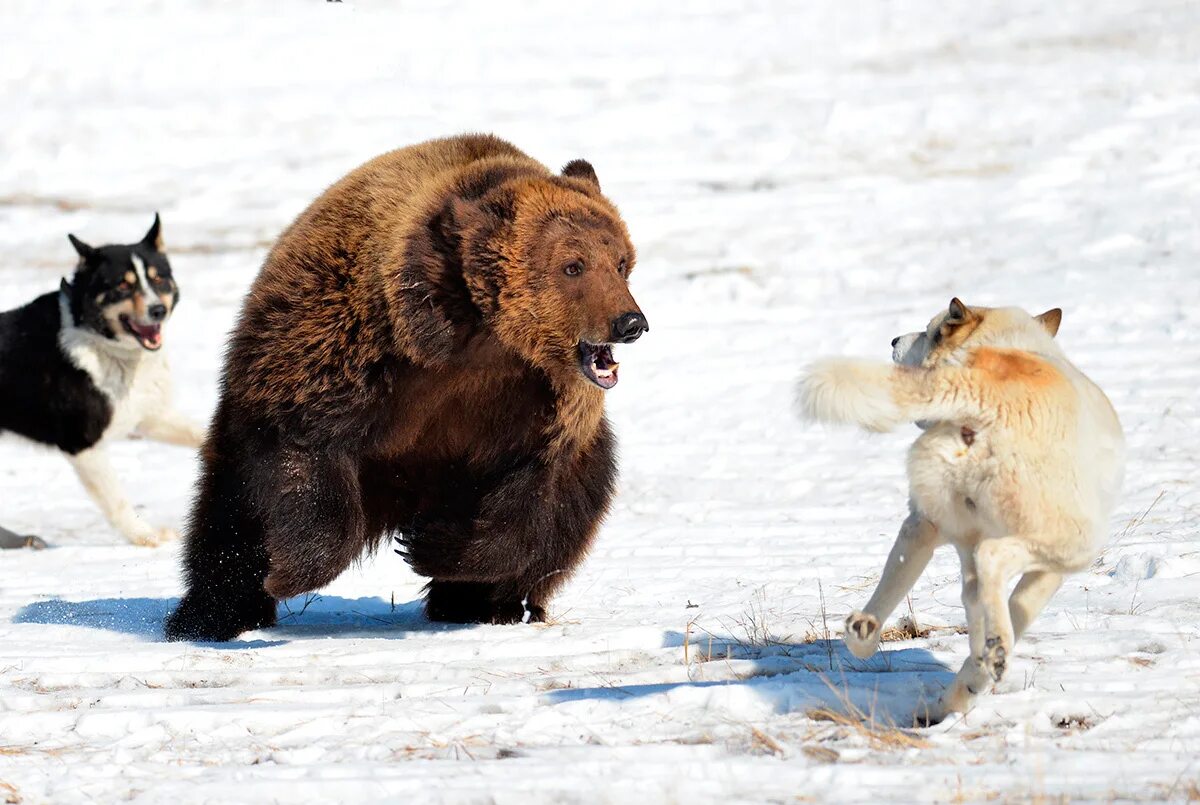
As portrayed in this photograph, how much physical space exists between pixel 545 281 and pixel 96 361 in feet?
21.2

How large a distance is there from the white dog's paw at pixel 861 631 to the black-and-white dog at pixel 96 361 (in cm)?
801

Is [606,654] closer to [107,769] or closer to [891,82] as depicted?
[107,769]

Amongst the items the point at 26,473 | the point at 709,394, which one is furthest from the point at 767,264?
the point at 26,473

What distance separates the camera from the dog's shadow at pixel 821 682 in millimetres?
4285

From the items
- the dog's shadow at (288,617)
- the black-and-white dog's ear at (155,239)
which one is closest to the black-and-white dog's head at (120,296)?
the black-and-white dog's ear at (155,239)

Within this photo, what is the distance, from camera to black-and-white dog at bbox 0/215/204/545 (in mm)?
11117

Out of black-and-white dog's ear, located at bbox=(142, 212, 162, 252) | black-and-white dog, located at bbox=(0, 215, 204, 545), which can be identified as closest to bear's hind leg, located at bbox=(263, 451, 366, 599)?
black-and-white dog, located at bbox=(0, 215, 204, 545)

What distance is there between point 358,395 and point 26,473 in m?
7.37

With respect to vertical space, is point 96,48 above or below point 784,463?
above

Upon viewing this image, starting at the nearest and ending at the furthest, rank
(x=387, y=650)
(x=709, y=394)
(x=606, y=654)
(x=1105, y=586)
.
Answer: (x=606, y=654) < (x=387, y=650) < (x=1105, y=586) < (x=709, y=394)

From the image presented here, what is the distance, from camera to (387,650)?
5.69 m

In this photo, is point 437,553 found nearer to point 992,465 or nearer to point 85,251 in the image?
point 992,465

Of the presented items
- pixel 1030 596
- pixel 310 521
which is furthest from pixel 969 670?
pixel 310 521

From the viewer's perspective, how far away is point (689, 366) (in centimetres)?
1263
